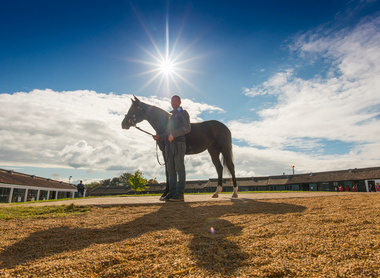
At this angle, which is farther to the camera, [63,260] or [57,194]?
[57,194]

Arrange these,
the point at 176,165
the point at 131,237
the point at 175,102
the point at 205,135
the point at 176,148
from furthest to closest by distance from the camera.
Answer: the point at 205,135 → the point at 175,102 → the point at 176,148 → the point at 176,165 → the point at 131,237

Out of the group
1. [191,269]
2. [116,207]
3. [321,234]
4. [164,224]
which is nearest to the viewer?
[191,269]

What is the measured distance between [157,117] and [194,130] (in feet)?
4.16

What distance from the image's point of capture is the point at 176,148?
6859 mm

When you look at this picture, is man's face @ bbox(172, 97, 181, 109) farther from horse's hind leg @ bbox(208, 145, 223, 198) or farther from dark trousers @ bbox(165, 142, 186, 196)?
horse's hind leg @ bbox(208, 145, 223, 198)

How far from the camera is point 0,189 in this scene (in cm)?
2792

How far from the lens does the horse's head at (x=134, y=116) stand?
7.73 metres

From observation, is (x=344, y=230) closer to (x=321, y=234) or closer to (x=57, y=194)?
(x=321, y=234)

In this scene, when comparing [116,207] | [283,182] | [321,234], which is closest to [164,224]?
[321,234]

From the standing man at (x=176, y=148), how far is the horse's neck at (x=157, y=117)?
0.55m

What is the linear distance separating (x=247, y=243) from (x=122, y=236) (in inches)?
60.7

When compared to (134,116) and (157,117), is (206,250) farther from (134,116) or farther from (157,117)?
(134,116)

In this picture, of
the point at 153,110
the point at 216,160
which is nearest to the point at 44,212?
the point at 153,110

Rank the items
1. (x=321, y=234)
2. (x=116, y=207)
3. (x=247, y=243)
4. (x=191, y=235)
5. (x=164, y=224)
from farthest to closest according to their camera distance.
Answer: (x=116, y=207) < (x=164, y=224) < (x=191, y=235) < (x=321, y=234) < (x=247, y=243)
